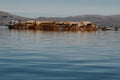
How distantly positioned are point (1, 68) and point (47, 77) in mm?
5198

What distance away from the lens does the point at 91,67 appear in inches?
1150

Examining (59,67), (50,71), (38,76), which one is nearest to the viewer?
(38,76)

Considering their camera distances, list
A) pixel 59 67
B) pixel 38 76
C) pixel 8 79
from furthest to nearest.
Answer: pixel 59 67
pixel 38 76
pixel 8 79

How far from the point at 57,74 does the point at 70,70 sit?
242 centimetres

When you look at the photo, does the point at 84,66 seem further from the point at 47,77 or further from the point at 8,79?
the point at 8,79

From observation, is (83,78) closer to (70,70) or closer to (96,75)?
(96,75)

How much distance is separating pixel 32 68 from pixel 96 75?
5.85 meters

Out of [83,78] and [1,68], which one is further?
[1,68]

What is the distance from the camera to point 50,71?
26.3 m

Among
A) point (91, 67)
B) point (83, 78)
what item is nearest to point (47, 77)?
point (83, 78)

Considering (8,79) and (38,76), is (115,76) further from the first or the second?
(8,79)

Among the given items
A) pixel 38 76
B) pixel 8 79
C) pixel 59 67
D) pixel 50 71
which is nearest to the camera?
pixel 8 79

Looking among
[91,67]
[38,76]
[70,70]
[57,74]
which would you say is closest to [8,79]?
[38,76]

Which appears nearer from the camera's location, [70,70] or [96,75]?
[96,75]
